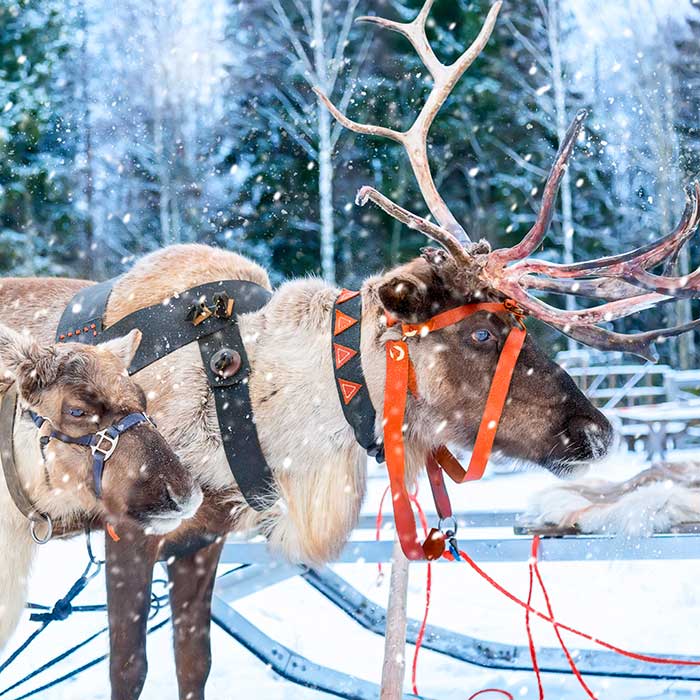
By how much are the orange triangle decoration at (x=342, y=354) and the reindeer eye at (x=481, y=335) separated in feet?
1.15

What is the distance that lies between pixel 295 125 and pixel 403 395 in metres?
10.1

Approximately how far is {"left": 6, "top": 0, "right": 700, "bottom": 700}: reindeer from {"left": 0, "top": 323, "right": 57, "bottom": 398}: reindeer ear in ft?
1.05

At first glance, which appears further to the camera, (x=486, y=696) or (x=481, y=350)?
(x=486, y=696)

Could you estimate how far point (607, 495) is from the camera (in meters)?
3.91

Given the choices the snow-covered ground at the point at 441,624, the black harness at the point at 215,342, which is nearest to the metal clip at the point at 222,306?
the black harness at the point at 215,342

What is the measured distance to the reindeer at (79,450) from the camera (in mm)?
2449

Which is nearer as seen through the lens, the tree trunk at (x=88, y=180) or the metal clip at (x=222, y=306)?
the metal clip at (x=222, y=306)

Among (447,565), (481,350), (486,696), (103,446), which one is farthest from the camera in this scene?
(447,565)

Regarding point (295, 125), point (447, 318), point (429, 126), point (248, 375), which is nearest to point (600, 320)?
point (447, 318)

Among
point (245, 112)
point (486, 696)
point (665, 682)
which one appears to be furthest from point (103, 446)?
point (245, 112)

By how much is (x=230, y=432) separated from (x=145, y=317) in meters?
0.44

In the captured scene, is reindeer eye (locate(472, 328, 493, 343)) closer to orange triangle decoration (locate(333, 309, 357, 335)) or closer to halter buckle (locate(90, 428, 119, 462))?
orange triangle decoration (locate(333, 309, 357, 335))

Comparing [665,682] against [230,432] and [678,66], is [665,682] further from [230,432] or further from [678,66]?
[678,66]

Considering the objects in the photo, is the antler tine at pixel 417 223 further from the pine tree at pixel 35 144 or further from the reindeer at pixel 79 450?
the pine tree at pixel 35 144
